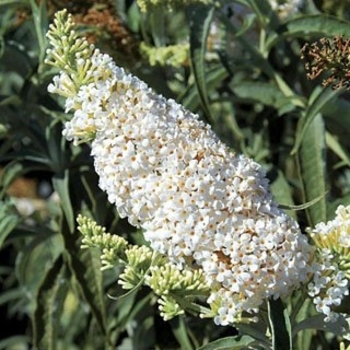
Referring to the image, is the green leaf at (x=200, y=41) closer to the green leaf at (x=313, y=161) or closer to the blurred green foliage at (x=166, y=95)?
the blurred green foliage at (x=166, y=95)

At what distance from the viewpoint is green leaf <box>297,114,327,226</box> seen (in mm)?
1963

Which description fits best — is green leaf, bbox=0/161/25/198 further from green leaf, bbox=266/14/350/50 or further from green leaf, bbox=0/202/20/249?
green leaf, bbox=266/14/350/50

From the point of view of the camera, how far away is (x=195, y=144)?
144 cm

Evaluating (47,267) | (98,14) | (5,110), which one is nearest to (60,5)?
(98,14)

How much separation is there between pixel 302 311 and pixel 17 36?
104cm

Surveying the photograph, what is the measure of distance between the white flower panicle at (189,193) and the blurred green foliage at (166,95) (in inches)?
17.9

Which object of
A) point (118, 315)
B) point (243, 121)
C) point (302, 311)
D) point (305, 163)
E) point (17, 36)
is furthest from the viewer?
point (243, 121)

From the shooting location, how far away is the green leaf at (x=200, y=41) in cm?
194

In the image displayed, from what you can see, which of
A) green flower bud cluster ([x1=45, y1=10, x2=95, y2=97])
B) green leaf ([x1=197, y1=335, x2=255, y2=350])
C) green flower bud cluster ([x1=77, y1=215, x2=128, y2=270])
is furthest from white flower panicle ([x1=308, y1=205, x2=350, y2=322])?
green flower bud cluster ([x1=45, y1=10, x2=95, y2=97])

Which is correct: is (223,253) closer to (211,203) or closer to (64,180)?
(211,203)

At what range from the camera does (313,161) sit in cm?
200

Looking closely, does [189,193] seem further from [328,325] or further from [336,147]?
[336,147]

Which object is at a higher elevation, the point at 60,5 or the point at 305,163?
the point at 60,5

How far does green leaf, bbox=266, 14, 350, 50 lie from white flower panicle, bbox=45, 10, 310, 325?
0.54 metres
